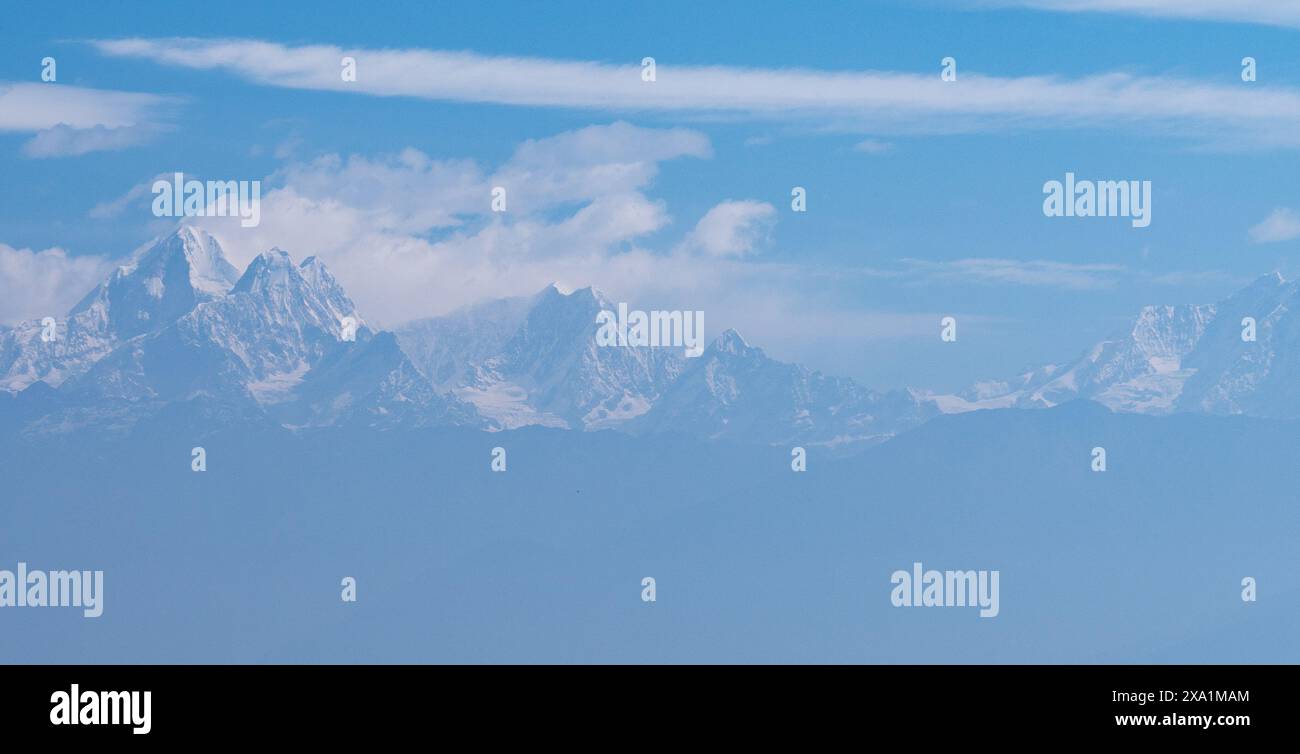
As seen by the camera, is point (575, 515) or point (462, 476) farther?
point (575, 515)

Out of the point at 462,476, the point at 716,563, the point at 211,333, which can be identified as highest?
the point at 211,333

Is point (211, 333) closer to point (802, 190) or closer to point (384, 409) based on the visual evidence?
point (384, 409)

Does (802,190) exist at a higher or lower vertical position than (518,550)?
higher

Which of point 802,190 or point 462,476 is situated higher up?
point 802,190
